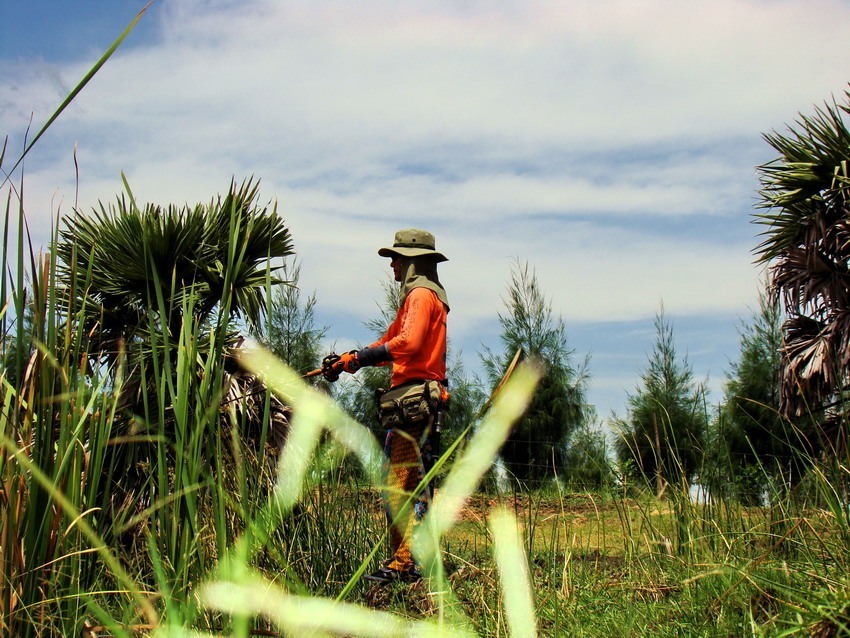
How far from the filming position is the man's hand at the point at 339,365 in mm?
4609

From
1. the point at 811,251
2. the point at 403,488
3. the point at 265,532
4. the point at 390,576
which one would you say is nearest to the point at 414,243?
the point at 403,488

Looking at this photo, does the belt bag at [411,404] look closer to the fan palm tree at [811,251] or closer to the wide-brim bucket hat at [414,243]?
the wide-brim bucket hat at [414,243]

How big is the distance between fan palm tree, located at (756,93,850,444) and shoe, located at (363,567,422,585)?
7.16m

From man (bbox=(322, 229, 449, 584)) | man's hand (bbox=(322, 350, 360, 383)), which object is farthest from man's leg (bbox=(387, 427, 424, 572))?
man's hand (bbox=(322, 350, 360, 383))

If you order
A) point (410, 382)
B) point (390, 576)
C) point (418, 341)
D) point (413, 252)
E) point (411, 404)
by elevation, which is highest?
point (413, 252)

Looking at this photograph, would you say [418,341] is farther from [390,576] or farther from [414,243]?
[390,576]

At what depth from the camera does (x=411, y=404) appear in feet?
14.9

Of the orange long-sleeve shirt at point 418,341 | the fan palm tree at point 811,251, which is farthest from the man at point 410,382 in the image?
the fan palm tree at point 811,251

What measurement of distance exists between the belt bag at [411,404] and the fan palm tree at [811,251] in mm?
6959

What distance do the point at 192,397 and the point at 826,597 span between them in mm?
1788

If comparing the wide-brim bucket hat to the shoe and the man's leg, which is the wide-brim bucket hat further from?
the shoe

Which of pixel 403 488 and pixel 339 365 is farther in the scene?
pixel 339 365

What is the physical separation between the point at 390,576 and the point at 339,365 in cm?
109

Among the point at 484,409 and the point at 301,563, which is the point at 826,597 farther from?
the point at 301,563
